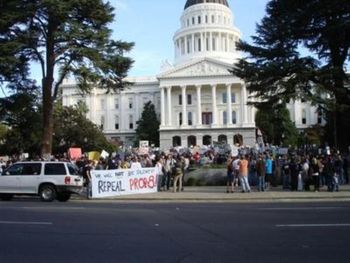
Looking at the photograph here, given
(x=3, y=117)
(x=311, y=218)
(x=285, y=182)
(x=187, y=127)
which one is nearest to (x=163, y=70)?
(x=187, y=127)

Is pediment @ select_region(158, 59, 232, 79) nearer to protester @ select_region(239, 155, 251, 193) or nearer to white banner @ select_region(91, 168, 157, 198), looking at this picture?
white banner @ select_region(91, 168, 157, 198)

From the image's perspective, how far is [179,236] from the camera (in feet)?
38.9

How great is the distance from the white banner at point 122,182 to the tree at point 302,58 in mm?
8825

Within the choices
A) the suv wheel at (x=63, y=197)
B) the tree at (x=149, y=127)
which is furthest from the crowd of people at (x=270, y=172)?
the tree at (x=149, y=127)

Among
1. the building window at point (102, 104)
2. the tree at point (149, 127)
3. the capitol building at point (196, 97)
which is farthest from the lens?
the building window at point (102, 104)

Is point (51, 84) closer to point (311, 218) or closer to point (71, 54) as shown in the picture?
point (71, 54)

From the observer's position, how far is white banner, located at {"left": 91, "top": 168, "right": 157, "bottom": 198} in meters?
27.1

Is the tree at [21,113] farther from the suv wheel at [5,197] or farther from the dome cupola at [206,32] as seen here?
the dome cupola at [206,32]

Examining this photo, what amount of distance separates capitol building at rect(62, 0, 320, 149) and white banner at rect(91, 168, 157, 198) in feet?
292

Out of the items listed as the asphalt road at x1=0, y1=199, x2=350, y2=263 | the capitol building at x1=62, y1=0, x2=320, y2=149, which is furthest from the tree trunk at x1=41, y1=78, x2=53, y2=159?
the capitol building at x1=62, y1=0, x2=320, y2=149

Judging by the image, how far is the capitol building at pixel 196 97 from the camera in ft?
427

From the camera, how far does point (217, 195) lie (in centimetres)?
2583

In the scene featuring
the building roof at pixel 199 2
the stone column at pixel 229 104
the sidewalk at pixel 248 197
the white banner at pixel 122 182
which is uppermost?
the building roof at pixel 199 2

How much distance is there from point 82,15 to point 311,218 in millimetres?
23220
